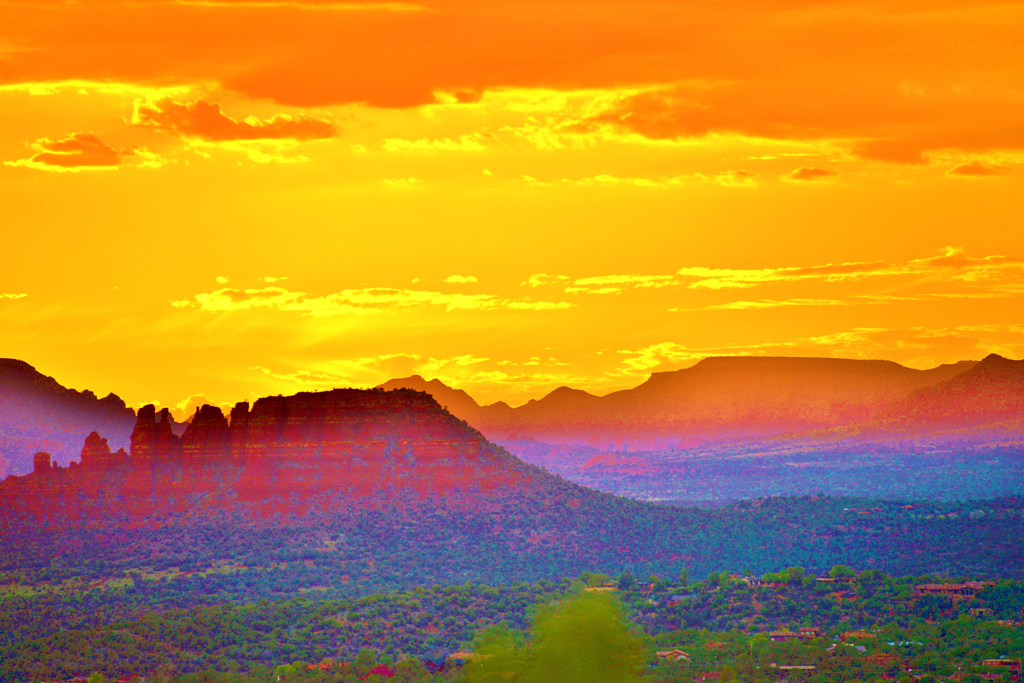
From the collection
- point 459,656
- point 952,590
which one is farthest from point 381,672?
point 952,590

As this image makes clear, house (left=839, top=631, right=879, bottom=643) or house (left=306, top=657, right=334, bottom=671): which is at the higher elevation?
house (left=839, top=631, right=879, bottom=643)

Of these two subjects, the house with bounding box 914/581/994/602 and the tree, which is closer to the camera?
the tree

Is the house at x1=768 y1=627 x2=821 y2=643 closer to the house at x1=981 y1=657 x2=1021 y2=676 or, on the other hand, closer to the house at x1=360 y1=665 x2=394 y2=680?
the house at x1=981 y1=657 x2=1021 y2=676

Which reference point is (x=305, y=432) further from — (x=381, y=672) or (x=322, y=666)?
(x=381, y=672)

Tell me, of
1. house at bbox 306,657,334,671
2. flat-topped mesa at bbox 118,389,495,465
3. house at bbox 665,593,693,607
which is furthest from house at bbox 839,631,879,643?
flat-topped mesa at bbox 118,389,495,465

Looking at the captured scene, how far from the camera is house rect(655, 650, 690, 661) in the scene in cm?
9556

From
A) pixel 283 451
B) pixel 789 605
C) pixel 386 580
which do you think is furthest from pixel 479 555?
pixel 789 605

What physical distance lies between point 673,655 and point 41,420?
119m

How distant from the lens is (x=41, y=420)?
193m

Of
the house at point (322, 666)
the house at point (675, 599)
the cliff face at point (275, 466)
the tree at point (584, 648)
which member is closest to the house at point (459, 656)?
the house at point (322, 666)

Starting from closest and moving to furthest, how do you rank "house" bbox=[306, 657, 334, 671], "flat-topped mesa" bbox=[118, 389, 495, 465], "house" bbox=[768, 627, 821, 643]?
"house" bbox=[306, 657, 334, 671], "house" bbox=[768, 627, 821, 643], "flat-topped mesa" bbox=[118, 389, 495, 465]

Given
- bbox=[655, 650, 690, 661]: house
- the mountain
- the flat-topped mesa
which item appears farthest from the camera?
the mountain

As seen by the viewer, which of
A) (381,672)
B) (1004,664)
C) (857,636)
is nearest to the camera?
(381,672)

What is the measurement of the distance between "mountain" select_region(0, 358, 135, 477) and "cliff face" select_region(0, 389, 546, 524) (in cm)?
4661
